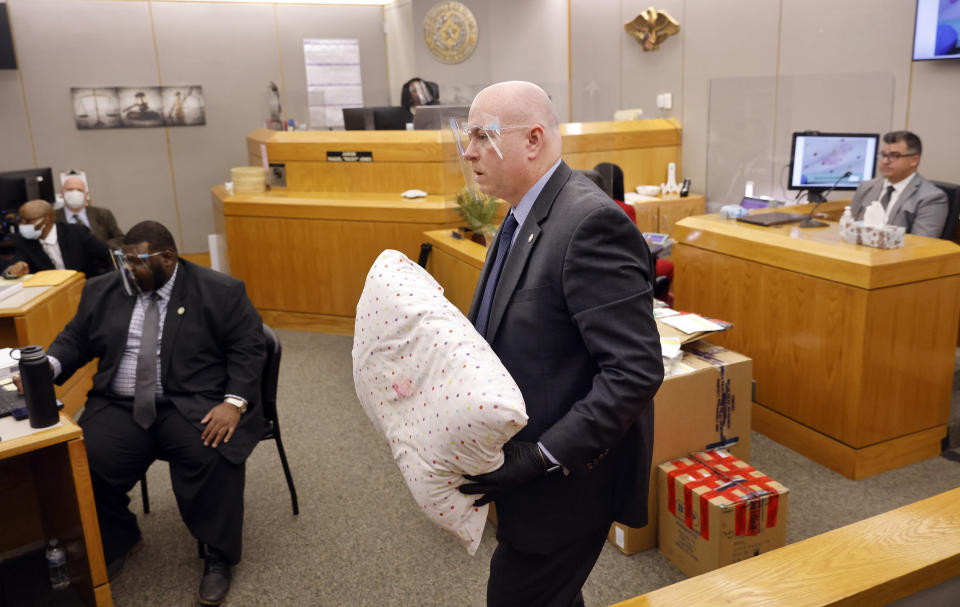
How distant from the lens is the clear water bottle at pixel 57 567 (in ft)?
8.73

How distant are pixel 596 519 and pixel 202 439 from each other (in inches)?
67.0

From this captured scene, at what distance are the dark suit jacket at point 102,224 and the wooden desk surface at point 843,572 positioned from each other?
5.34m

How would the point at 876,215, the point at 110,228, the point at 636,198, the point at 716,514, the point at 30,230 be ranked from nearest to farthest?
the point at 716,514 → the point at 876,215 → the point at 30,230 → the point at 110,228 → the point at 636,198

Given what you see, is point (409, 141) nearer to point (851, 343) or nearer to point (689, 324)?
point (689, 324)

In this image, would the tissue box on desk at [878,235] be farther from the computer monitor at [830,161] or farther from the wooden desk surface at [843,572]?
the wooden desk surface at [843,572]

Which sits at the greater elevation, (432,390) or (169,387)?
(432,390)

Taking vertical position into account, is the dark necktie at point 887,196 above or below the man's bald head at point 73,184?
below

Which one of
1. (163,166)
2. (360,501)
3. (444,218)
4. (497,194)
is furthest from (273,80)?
(497,194)

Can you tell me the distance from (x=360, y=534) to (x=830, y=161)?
3.41m

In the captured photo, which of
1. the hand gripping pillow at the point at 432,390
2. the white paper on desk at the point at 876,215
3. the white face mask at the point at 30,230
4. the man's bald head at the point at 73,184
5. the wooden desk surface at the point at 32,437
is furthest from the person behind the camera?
the man's bald head at the point at 73,184

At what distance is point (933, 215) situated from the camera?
12.9 feet

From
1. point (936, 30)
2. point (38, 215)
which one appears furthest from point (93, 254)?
point (936, 30)

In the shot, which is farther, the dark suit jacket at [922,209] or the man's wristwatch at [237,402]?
the dark suit jacket at [922,209]

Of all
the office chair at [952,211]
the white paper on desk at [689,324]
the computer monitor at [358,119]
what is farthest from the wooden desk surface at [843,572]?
the computer monitor at [358,119]
